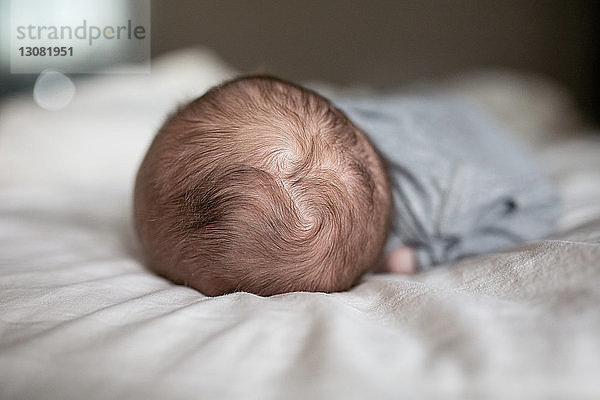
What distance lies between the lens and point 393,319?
0.51m

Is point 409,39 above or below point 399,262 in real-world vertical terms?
above

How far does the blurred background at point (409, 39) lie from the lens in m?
2.04

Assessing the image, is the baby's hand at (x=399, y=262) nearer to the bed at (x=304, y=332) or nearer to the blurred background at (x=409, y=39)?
the bed at (x=304, y=332)

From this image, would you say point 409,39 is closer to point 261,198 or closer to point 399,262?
point 399,262

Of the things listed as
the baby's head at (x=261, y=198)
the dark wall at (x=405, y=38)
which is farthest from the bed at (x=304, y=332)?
the dark wall at (x=405, y=38)

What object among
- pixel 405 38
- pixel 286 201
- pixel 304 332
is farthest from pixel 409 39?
pixel 304 332

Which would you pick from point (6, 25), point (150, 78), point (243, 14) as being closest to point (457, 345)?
point (6, 25)

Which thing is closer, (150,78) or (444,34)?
(150,78)

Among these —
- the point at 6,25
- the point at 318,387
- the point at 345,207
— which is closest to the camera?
the point at 318,387

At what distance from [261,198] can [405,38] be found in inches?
66.5

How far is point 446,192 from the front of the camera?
32.4 inches

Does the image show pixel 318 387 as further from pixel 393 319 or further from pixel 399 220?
pixel 399 220

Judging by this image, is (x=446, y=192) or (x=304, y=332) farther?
(x=446, y=192)

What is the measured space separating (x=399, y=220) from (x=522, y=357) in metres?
0.41
